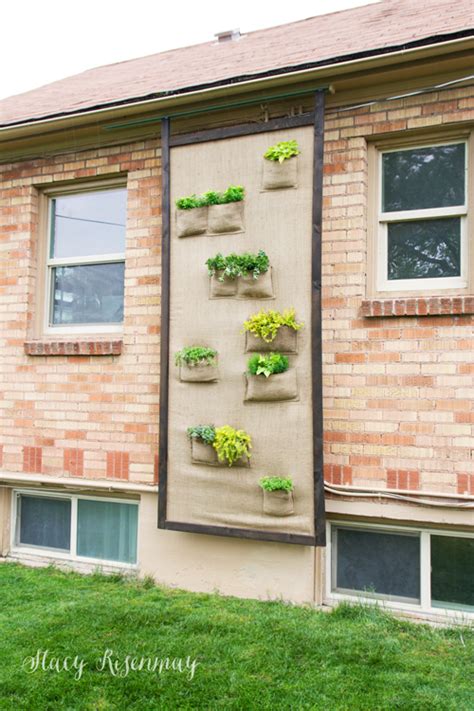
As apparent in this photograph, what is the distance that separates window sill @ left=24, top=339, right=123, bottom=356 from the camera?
18.7ft

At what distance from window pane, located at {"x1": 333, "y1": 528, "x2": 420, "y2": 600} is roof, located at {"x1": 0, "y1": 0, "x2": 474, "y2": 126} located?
11.6 feet

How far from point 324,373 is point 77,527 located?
2.80m

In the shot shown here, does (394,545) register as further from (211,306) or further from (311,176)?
(311,176)

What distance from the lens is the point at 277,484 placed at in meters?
4.71

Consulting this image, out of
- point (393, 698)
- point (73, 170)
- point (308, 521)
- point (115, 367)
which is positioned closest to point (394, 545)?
point (308, 521)

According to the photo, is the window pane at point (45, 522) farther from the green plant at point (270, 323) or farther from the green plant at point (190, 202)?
the green plant at point (190, 202)

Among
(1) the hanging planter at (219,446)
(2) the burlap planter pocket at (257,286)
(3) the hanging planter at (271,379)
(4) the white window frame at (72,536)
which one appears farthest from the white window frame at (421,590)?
(2) the burlap planter pocket at (257,286)

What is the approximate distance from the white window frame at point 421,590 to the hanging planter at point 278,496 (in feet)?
1.52

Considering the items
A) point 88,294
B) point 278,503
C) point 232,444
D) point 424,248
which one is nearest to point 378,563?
point 278,503

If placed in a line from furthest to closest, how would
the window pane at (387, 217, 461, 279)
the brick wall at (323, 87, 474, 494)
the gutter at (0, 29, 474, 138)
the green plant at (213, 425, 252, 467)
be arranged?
the green plant at (213, 425, 252, 467) < the window pane at (387, 217, 461, 279) < the brick wall at (323, 87, 474, 494) < the gutter at (0, 29, 474, 138)

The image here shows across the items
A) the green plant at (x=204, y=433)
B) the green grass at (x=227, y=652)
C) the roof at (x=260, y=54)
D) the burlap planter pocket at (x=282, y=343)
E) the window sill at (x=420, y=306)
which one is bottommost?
the green grass at (x=227, y=652)

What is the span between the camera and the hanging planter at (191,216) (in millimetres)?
5129

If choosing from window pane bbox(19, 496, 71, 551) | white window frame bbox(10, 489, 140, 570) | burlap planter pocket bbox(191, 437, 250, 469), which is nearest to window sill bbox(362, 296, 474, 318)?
burlap planter pocket bbox(191, 437, 250, 469)

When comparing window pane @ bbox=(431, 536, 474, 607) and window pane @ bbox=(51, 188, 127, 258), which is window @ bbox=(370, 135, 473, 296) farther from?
window pane @ bbox=(51, 188, 127, 258)
